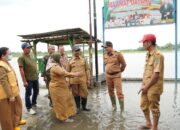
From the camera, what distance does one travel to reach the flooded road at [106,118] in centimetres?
632

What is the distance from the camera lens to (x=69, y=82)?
777cm

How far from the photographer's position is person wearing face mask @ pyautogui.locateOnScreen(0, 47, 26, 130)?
536cm

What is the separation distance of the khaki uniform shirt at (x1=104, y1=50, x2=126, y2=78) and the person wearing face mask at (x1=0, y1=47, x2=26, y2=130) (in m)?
2.53

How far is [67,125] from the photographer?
6547 mm

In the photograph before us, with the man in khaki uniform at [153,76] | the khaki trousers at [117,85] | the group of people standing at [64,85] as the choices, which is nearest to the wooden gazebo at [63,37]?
the group of people standing at [64,85]

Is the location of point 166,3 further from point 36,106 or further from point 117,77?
point 36,106

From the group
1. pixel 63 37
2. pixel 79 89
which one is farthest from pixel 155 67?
pixel 63 37

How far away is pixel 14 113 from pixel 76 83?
220 centimetres

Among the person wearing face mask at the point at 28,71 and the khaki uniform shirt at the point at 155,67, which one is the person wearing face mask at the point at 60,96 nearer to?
the person wearing face mask at the point at 28,71

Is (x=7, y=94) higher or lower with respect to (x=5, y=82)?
lower

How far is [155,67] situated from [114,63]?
222cm

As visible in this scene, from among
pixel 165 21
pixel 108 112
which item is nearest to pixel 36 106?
pixel 108 112

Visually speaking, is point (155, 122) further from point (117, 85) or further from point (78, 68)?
point (78, 68)

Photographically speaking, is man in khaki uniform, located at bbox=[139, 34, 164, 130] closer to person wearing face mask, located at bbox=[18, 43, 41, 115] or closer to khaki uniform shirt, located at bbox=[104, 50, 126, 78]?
khaki uniform shirt, located at bbox=[104, 50, 126, 78]
